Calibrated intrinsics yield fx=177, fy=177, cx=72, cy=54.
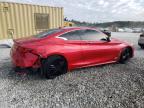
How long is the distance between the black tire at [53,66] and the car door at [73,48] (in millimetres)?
236

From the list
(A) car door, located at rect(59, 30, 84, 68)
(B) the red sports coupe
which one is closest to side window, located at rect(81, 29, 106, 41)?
(B) the red sports coupe

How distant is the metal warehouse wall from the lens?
11.0m

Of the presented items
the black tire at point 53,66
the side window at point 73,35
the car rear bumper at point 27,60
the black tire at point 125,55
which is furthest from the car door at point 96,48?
the car rear bumper at point 27,60

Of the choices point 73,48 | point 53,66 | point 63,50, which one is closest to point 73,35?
point 73,48

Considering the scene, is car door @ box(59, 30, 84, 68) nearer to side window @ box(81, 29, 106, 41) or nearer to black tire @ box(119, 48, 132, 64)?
side window @ box(81, 29, 106, 41)

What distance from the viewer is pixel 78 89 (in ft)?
13.5

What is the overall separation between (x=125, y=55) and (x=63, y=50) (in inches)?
107

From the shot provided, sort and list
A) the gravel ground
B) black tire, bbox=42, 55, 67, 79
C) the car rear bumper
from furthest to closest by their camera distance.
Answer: black tire, bbox=42, 55, 67, 79
the car rear bumper
the gravel ground

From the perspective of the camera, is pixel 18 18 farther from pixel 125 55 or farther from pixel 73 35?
pixel 125 55

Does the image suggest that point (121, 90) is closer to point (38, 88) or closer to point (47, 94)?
point (47, 94)

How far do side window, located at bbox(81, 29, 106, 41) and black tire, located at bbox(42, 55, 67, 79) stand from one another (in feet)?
3.57

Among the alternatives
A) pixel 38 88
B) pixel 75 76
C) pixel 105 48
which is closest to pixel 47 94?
pixel 38 88

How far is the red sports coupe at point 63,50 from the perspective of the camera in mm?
4586

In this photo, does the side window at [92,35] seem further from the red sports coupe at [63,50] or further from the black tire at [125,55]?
the black tire at [125,55]
